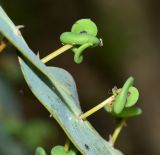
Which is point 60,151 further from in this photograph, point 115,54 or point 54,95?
point 115,54

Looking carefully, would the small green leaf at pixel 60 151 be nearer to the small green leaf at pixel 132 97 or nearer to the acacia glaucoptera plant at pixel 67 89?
the acacia glaucoptera plant at pixel 67 89

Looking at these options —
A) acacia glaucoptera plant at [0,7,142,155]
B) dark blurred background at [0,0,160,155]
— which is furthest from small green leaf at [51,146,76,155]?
dark blurred background at [0,0,160,155]

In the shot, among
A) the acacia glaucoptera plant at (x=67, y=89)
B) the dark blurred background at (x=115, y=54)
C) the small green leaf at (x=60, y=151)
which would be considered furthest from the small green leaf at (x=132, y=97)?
the dark blurred background at (x=115, y=54)

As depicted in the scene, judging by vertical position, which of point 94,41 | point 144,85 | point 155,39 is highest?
point 94,41

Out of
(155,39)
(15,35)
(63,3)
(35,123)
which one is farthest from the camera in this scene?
(63,3)

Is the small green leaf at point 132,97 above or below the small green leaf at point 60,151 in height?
above

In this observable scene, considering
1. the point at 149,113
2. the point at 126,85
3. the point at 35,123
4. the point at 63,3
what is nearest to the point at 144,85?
the point at 149,113

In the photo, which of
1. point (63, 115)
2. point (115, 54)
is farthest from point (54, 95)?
point (115, 54)

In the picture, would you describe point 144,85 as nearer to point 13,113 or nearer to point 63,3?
point 63,3

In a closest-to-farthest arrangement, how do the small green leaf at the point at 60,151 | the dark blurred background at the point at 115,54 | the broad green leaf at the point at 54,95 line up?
the broad green leaf at the point at 54,95, the small green leaf at the point at 60,151, the dark blurred background at the point at 115,54
